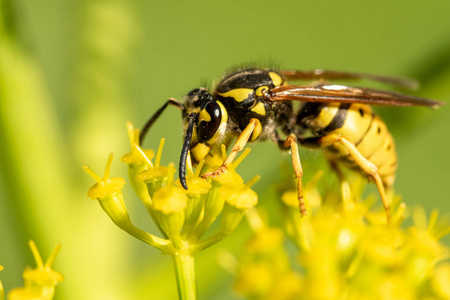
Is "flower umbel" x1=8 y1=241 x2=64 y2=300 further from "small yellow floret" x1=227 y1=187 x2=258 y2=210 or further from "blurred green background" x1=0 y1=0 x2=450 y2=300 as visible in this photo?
"blurred green background" x1=0 y1=0 x2=450 y2=300

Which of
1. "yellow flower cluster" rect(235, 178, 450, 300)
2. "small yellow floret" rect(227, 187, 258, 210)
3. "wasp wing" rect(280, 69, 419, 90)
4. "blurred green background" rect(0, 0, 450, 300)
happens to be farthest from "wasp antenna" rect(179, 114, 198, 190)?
"wasp wing" rect(280, 69, 419, 90)

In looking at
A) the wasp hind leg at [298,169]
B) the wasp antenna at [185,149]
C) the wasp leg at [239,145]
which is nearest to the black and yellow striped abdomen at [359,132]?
the wasp hind leg at [298,169]

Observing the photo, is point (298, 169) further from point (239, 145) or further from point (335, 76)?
point (335, 76)

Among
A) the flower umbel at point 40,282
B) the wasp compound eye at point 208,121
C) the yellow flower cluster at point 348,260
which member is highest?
the wasp compound eye at point 208,121

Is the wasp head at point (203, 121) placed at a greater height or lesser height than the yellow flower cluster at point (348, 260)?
greater

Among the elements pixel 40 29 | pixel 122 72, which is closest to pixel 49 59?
pixel 40 29

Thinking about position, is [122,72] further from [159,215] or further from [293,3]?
[293,3]

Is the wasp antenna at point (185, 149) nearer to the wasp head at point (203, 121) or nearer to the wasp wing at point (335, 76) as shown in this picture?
the wasp head at point (203, 121)
